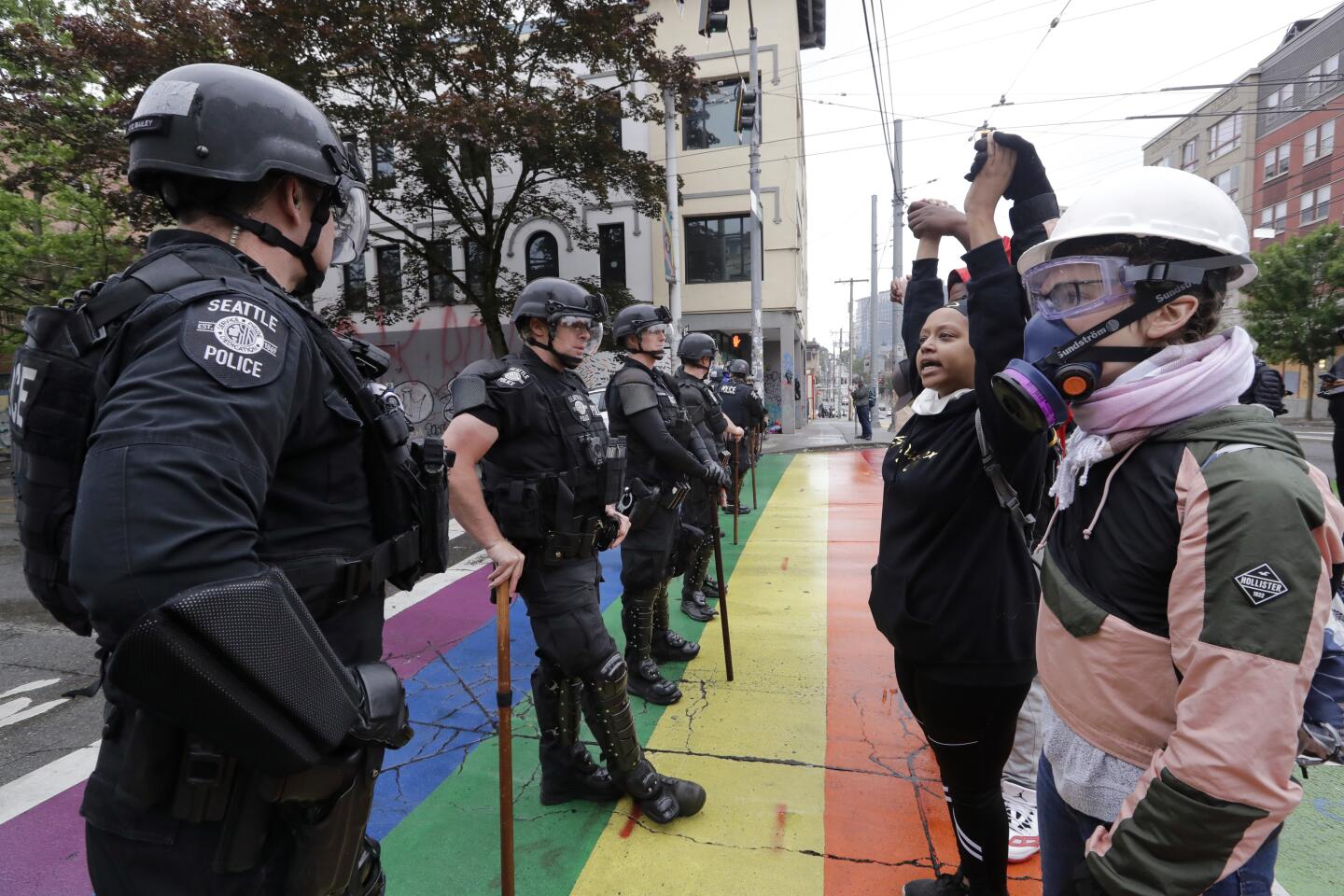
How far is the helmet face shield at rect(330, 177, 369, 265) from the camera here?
1.53 metres

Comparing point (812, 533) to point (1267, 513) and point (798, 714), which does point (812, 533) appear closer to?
point (798, 714)

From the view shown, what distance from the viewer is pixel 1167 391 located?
1172mm

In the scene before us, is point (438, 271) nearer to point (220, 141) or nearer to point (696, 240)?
point (696, 240)

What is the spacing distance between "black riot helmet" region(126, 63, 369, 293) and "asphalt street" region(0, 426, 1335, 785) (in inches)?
136

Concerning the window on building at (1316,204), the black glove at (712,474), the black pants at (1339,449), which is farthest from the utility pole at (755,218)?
the window on building at (1316,204)

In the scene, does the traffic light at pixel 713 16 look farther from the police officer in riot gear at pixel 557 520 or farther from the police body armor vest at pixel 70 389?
the police body armor vest at pixel 70 389

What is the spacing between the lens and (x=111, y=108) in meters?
11.2

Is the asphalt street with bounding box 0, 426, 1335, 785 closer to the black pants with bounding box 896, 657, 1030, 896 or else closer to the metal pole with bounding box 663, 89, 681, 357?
the black pants with bounding box 896, 657, 1030, 896

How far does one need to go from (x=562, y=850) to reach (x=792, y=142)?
20.2 m

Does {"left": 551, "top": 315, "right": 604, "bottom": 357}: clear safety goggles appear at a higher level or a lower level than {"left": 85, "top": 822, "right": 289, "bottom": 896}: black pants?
higher

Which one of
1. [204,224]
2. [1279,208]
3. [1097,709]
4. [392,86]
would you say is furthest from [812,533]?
[1279,208]

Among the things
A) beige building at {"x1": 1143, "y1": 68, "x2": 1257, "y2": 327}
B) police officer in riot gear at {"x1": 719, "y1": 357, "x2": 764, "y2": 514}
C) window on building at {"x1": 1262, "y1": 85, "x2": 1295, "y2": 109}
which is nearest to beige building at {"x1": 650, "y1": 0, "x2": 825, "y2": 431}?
police officer in riot gear at {"x1": 719, "y1": 357, "x2": 764, "y2": 514}

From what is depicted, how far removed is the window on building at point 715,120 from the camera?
1939 cm

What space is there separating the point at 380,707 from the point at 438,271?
16.5 meters
